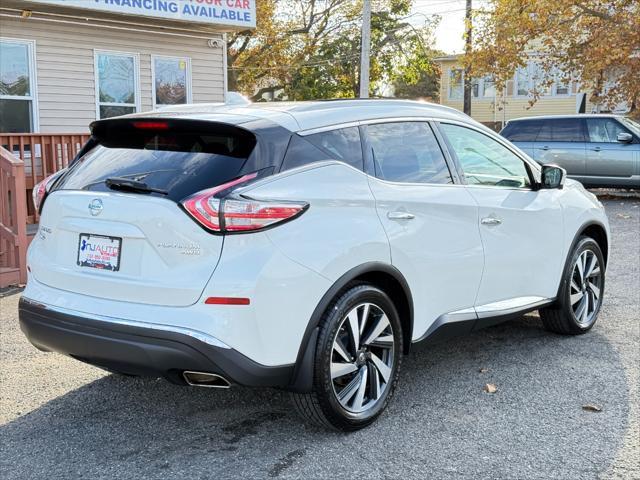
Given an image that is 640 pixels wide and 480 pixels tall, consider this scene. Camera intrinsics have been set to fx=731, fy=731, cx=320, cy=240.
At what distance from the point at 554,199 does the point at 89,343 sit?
11.6 ft

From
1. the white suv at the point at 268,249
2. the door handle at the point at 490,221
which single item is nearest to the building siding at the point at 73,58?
the white suv at the point at 268,249

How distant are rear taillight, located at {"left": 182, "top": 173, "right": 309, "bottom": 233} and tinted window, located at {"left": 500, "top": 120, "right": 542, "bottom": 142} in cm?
1495

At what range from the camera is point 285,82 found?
36406 mm

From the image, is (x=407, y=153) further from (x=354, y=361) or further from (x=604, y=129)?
(x=604, y=129)

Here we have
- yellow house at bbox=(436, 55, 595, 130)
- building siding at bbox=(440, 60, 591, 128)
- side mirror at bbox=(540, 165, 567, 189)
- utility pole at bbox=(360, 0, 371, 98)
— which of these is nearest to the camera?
side mirror at bbox=(540, 165, 567, 189)

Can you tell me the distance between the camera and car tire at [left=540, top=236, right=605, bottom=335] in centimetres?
557

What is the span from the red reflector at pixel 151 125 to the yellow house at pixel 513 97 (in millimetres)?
32318

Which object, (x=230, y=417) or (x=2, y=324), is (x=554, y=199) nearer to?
(x=230, y=417)

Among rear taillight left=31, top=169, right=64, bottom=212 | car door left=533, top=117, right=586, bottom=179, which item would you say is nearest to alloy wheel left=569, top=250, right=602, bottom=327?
rear taillight left=31, top=169, right=64, bottom=212

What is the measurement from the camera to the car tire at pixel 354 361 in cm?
365

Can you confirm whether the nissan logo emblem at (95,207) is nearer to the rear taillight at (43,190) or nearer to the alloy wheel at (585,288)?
the rear taillight at (43,190)

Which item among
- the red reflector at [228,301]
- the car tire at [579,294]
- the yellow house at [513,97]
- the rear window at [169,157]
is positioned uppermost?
the yellow house at [513,97]

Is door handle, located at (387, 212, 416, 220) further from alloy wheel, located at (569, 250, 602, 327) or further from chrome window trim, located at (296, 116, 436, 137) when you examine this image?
alloy wheel, located at (569, 250, 602, 327)

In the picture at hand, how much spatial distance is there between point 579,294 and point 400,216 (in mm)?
2417
